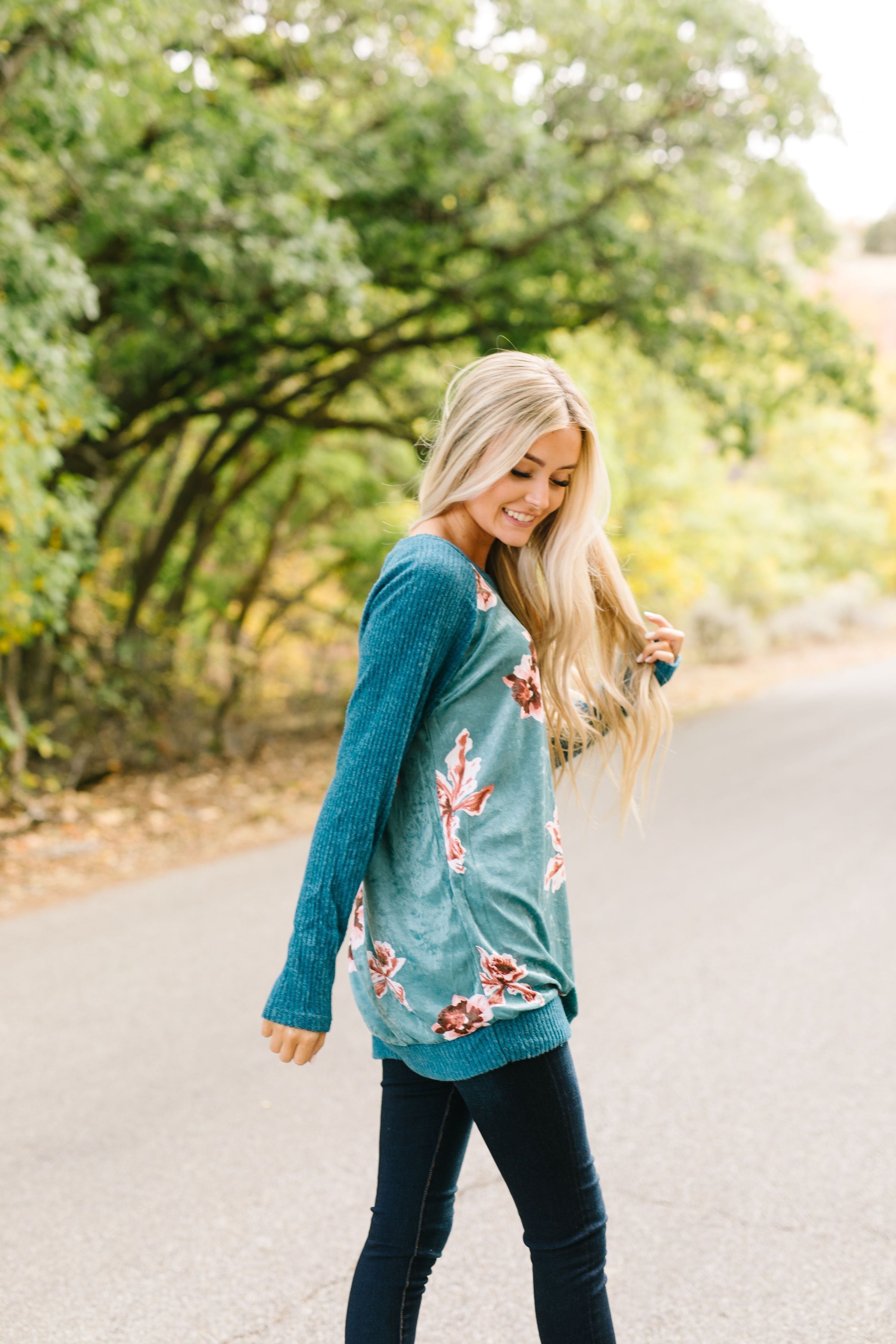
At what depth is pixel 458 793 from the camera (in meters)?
→ 1.60

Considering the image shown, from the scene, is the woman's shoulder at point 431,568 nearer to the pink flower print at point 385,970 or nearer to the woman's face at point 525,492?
the woman's face at point 525,492

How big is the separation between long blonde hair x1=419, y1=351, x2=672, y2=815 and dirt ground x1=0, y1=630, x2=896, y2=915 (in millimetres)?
4600

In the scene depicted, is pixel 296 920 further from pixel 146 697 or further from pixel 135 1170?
pixel 146 697

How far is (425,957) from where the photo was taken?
1.60 m

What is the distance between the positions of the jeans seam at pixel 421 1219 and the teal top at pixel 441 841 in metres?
0.12

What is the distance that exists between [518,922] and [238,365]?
31.8 feet

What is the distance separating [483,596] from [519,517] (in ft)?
0.57

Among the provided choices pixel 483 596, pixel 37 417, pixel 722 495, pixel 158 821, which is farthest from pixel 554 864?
pixel 722 495

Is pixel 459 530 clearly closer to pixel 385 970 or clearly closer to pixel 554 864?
pixel 554 864

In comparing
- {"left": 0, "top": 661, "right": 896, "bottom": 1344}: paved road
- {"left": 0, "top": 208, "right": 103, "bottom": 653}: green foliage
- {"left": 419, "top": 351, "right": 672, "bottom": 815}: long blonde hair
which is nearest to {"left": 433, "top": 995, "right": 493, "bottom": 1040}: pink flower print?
{"left": 419, "top": 351, "right": 672, "bottom": 815}: long blonde hair

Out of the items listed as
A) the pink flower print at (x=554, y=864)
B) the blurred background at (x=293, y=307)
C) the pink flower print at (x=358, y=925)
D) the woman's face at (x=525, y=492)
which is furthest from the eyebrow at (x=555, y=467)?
the blurred background at (x=293, y=307)

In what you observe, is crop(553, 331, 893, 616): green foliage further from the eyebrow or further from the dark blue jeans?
the dark blue jeans

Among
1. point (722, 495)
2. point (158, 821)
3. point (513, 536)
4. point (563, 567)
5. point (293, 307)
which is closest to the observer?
point (513, 536)

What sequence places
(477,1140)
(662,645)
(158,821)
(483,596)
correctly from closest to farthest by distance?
(483,596)
(662,645)
(477,1140)
(158,821)
